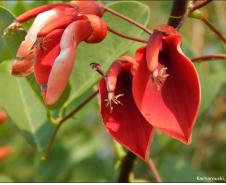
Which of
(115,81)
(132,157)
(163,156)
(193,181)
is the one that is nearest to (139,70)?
(115,81)

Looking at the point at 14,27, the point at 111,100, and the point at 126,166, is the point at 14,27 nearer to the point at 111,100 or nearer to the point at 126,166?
the point at 111,100

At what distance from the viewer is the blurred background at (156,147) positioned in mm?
1745

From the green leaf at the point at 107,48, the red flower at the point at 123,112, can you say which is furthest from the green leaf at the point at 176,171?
the red flower at the point at 123,112

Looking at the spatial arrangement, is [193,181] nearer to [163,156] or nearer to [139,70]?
[163,156]

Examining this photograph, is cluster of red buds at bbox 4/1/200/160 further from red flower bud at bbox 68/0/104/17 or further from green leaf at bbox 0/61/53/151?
green leaf at bbox 0/61/53/151

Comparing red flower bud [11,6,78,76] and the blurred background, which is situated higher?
red flower bud [11,6,78,76]

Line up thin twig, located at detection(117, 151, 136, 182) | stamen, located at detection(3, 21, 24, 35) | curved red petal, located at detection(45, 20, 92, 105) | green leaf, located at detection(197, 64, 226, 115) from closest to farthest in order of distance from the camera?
curved red petal, located at detection(45, 20, 92, 105) → stamen, located at detection(3, 21, 24, 35) → thin twig, located at detection(117, 151, 136, 182) → green leaf, located at detection(197, 64, 226, 115)

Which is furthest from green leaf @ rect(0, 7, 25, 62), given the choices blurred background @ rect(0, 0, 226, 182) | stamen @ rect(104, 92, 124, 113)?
blurred background @ rect(0, 0, 226, 182)

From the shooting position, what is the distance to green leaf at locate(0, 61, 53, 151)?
137 centimetres

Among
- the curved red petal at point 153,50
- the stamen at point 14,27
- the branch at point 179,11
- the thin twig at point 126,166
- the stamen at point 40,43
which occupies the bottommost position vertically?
the thin twig at point 126,166

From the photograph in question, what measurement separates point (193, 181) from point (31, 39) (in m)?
0.83

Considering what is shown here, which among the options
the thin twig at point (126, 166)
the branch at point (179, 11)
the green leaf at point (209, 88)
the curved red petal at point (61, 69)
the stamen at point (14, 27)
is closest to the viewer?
the curved red petal at point (61, 69)

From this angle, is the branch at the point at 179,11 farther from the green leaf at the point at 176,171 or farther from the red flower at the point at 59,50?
the green leaf at the point at 176,171

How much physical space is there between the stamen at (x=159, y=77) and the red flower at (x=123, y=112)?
0.06 meters
